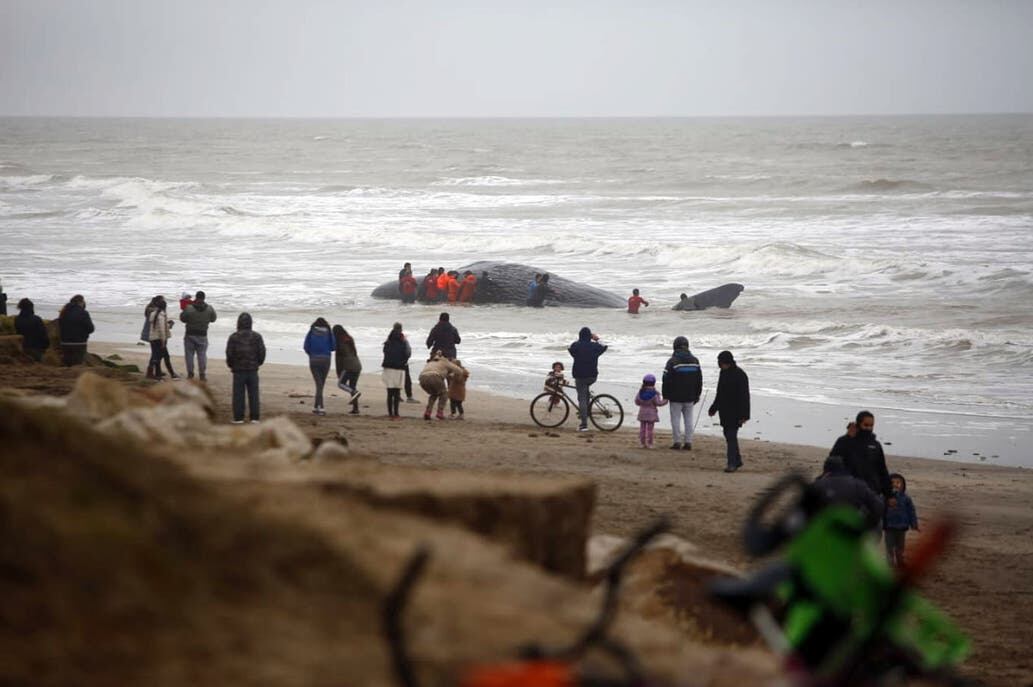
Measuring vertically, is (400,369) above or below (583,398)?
above

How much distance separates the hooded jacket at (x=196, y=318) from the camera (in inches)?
681

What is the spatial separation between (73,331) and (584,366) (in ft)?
21.0

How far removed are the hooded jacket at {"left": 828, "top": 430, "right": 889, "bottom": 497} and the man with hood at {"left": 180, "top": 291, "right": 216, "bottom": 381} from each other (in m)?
9.69

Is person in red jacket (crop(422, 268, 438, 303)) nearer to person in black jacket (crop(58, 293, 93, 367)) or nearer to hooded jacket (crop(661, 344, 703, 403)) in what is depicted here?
person in black jacket (crop(58, 293, 93, 367))

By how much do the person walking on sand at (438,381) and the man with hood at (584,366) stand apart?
1.47 m

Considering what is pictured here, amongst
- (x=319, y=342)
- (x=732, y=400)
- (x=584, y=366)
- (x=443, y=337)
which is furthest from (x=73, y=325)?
(x=732, y=400)

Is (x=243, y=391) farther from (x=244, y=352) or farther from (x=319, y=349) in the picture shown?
(x=319, y=349)

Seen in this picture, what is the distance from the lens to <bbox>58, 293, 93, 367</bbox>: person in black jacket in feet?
54.3

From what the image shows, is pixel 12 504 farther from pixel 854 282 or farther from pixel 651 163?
pixel 651 163

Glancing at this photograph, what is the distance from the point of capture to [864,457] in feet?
33.2

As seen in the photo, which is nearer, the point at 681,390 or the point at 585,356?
the point at 681,390

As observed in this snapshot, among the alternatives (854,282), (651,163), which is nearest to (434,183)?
(651,163)

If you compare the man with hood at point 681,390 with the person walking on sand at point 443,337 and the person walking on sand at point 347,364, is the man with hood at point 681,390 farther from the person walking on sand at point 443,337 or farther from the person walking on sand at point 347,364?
the person walking on sand at point 347,364

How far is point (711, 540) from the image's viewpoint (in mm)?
11062
